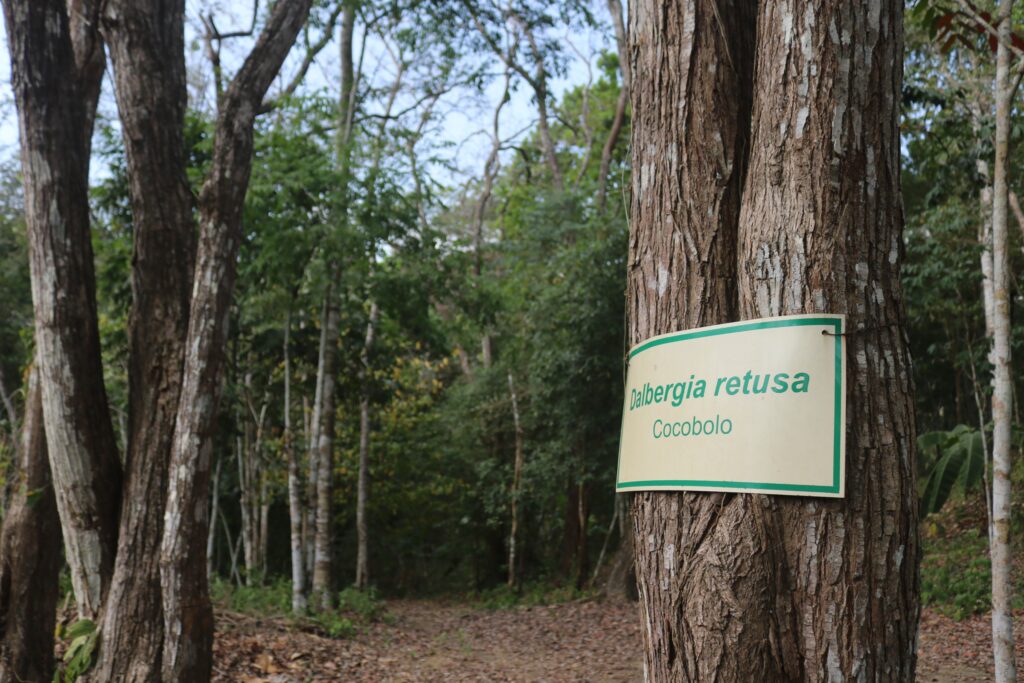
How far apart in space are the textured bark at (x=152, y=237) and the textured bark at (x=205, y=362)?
191mm

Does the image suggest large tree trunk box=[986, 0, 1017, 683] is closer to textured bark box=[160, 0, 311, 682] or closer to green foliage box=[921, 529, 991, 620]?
textured bark box=[160, 0, 311, 682]

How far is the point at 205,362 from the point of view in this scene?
17.6 feet

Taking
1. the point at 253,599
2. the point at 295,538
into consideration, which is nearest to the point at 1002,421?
the point at 295,538

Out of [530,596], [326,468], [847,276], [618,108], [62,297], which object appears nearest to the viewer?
[847,276]

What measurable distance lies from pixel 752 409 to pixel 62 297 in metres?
4.74

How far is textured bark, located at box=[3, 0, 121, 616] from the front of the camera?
5277 millimetres

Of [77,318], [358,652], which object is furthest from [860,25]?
[358,652]

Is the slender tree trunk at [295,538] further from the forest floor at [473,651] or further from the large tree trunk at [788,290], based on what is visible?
the large tree trunk at [788,290]

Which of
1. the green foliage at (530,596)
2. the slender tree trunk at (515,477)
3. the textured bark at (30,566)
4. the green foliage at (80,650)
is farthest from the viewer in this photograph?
the slender tree trunk at (515,477)

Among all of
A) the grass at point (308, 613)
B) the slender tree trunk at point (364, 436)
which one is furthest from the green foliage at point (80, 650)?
the slender tree trunk at point (364, 436)

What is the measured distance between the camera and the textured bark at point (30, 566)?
5.57m

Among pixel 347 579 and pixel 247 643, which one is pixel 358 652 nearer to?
pixel 247 643

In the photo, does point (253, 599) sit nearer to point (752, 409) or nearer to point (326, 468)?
point (326, 468)

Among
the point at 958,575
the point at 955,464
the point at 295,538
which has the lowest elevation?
the point at 958,575
